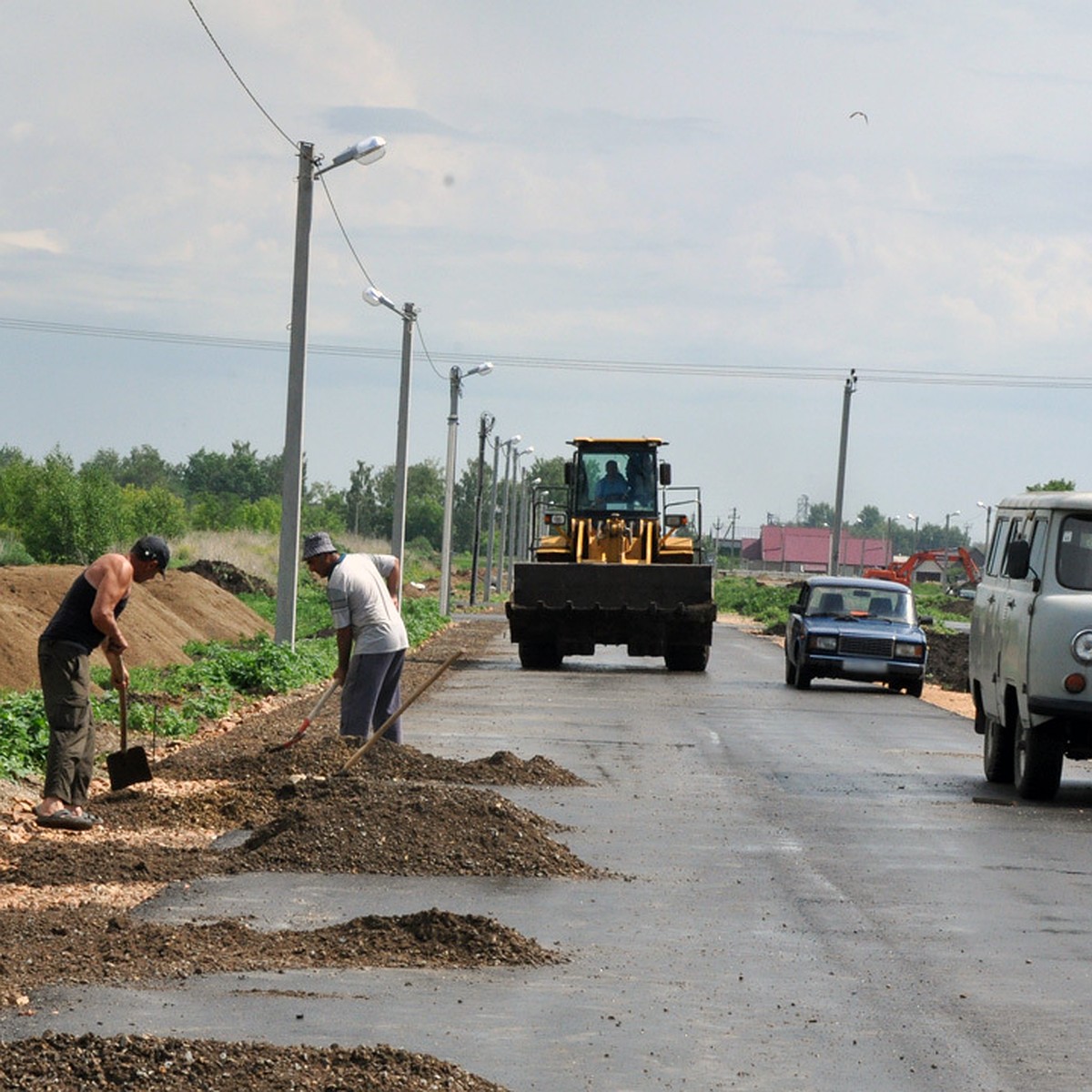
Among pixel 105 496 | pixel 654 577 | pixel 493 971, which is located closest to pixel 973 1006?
pixel 493 971

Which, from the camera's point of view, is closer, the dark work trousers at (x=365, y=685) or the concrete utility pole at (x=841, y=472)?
the dark work trousers at (x=365, y=685)

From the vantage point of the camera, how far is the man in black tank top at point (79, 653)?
12352 mm

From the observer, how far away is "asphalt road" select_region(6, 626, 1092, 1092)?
6.94 metres

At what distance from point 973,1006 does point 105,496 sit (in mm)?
49346

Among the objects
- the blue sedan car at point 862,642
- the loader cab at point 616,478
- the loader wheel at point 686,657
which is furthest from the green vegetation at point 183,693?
the blue sedan car at point 862,642

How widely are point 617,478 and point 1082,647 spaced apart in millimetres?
20088

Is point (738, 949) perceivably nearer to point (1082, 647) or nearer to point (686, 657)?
point (1082, 647)

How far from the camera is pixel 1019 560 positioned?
1584cm

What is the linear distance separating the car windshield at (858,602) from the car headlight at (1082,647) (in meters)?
14.1

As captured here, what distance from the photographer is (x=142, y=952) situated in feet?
27.0

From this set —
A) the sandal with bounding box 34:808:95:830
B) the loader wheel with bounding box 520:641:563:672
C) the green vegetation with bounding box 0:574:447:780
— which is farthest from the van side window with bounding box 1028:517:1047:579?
the loader wheel with bounding box 520:641:563:672

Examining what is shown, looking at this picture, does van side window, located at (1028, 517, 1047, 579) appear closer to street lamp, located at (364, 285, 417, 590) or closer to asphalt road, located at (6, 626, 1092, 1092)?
asphalt road, located at (6, 626, 1092, 1092)

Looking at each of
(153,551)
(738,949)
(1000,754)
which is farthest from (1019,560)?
(738,949)

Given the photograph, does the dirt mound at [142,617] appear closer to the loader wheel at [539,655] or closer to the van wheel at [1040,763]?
the loader wheel at [539,655]
